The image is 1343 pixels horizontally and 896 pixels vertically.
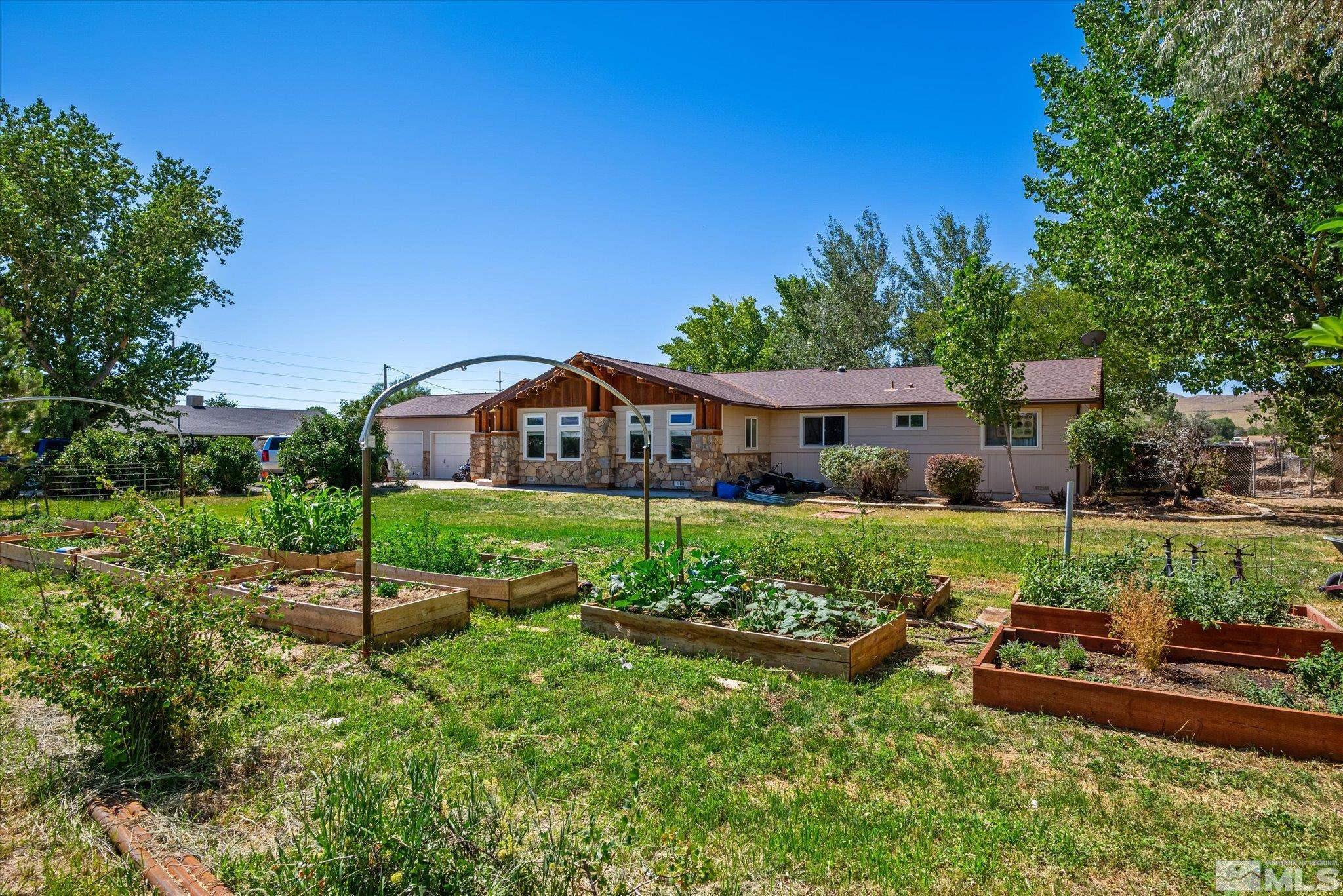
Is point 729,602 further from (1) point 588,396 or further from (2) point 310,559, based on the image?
(1) point 588,396

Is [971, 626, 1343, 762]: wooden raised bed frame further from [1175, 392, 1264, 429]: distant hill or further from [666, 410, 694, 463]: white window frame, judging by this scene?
[1175, 392, 1264, 429]: distant hill

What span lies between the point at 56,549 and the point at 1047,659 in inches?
427

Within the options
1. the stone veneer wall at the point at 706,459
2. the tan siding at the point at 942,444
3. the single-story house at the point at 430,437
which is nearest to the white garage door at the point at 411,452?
the single-story house at the point at 430,437

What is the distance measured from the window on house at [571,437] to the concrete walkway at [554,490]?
100cm

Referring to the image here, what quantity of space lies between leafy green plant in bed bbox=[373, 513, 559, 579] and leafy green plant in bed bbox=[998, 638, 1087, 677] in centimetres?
440

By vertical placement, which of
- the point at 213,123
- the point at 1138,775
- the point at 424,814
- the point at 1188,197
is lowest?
the point at 1138,775

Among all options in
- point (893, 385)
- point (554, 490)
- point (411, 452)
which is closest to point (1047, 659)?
point (893, 385)

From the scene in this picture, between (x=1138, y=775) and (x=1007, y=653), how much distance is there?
129 centimetres

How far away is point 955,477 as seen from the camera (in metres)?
15.8

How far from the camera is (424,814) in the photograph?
226 centimetres

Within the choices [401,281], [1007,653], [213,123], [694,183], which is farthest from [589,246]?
[1007,653]

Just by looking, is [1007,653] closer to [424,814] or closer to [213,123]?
[424,814]

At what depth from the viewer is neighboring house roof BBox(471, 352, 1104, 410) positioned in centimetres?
1712

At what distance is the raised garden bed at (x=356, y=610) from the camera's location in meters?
5.43
